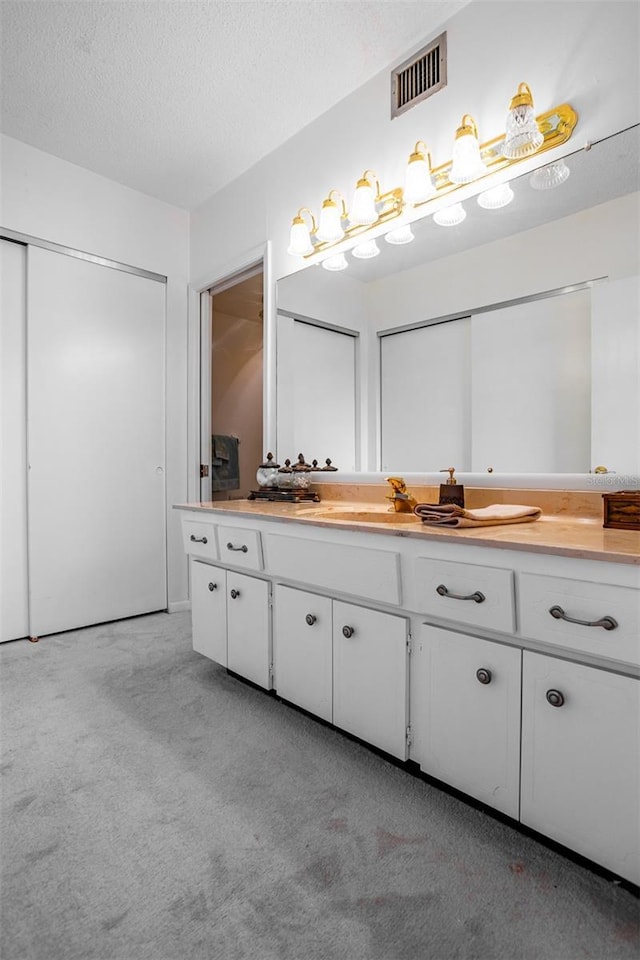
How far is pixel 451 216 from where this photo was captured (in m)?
1.93

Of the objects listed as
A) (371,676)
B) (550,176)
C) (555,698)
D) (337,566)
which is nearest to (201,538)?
(337,566)

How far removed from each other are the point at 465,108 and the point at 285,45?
779 millimetres

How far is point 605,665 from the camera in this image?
107cm

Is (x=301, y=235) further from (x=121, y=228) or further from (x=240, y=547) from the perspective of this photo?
(x=240, y=547)

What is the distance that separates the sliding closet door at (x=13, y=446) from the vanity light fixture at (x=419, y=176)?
79.8 inches

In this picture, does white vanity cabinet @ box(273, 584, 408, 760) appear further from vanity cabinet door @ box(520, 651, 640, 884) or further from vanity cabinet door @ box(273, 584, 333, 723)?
vanity cabinet door @ box(520, 651, 640, 884)

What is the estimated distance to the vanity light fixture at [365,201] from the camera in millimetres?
2125

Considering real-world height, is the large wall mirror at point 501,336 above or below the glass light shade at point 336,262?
below

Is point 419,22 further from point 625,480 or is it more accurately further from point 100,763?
point 100,763

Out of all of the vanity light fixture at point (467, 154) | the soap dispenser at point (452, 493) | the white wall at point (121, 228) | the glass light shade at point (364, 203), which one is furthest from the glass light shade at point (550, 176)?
the white wall at point (121, 228)

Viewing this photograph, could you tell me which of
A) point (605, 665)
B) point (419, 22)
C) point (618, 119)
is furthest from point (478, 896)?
point (419, 22)

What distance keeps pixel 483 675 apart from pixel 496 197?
1.58 m

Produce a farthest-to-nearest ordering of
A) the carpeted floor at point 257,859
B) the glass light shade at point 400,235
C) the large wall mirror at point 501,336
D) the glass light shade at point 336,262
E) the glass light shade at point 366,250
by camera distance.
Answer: the glass light shade at point 336,262 < the glass light shade at point 366,250 < the glass light shade at point 400,235 < the large wall mirror at point 501,336 < the carpeted floor at point 257,859

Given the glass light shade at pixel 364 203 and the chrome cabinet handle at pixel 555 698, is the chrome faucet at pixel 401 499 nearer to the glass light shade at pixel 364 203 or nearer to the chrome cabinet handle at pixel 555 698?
the chrome cabinet handle at pixel 555 698
